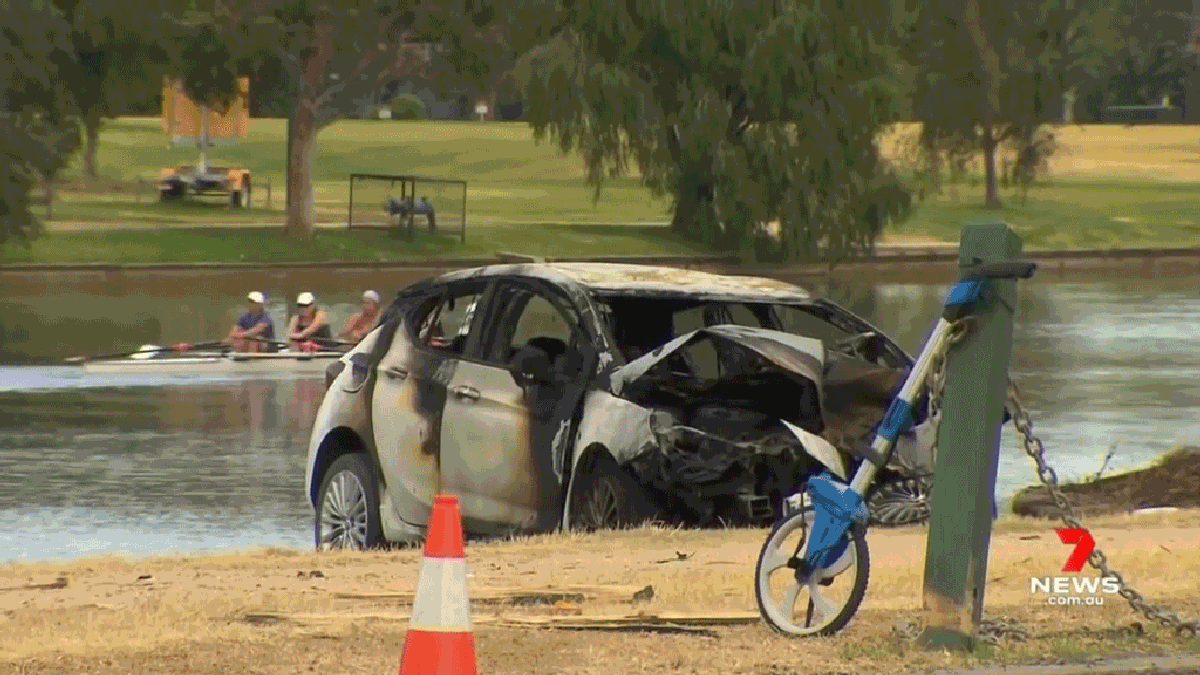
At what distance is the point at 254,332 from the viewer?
112 ft

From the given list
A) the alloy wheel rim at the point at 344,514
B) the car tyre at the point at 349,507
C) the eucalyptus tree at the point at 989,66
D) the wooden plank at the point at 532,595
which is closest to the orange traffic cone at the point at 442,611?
the wooden plank at the point at 532,595

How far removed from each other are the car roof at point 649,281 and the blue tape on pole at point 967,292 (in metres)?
4.74

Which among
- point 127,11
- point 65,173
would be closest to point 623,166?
point 127,11

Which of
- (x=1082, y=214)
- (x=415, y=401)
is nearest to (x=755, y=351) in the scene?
(x=415, y=401)

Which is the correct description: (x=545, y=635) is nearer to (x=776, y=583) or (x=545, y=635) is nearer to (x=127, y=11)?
(x=776, y=583)

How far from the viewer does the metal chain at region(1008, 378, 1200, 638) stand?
8805 millimetres

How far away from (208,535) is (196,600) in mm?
7883

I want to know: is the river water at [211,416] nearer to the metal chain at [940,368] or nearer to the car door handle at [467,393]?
the car door handle at [467,393]

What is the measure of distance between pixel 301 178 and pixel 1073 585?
5940cm

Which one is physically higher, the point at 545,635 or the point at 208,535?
the point at 545,635

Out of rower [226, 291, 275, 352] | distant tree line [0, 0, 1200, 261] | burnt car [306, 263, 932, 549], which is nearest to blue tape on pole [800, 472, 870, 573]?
burnt car [306, 263, 932, 549]

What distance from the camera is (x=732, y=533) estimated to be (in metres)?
12.5

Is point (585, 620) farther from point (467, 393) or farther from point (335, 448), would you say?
point (335, 448)

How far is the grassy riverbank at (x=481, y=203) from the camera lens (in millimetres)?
65188
